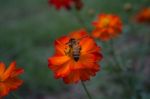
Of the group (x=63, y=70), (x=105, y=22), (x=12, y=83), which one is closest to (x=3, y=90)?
(x=12, y=83)

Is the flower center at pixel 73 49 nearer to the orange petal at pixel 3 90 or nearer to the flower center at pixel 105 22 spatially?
the orange petal at pixel 3 90

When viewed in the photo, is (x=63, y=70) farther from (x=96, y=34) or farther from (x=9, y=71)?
(x=96, y=34)

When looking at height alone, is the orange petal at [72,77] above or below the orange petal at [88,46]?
below

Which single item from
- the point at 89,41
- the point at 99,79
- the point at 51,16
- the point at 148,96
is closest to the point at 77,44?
the point at 89,41

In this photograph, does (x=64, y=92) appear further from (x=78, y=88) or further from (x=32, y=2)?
(x=32, y=2)

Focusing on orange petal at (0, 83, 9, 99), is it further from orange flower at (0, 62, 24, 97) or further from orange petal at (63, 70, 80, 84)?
orange petal at (63, 70, 80, 84)

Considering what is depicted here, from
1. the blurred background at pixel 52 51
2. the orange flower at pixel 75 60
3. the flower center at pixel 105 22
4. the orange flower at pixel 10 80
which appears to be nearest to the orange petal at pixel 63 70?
the orange flower at pixel 75 60

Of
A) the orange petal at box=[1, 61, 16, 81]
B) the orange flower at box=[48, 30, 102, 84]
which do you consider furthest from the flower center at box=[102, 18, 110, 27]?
the orange petal at box=[1, 61, 16, 81]
